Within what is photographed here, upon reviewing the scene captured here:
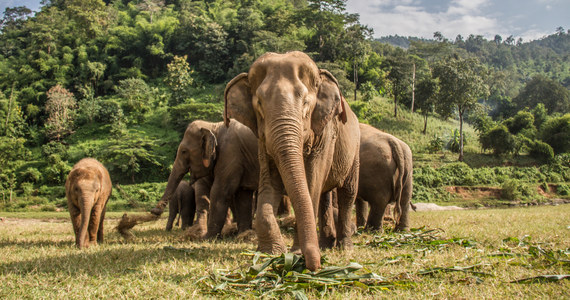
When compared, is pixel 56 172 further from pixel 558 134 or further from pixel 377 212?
pixel 558 134

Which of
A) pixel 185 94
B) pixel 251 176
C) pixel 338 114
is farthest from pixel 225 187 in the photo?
pixel 185 94

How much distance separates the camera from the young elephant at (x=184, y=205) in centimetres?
1251

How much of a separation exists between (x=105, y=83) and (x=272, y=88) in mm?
66714

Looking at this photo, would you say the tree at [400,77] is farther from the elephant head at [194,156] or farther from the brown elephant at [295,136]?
the brown elephant at [295,136]

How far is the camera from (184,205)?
1274cm

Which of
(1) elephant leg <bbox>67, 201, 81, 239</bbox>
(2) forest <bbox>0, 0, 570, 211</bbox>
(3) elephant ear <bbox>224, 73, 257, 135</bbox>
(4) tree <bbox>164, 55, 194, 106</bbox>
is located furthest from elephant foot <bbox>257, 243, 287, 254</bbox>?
(4) tree <bbox>164, 55, 194, 106</bbox>

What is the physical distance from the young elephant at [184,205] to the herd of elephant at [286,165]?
2760 mm

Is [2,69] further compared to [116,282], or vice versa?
[2,69]

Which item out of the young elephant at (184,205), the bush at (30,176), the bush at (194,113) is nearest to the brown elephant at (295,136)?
the young elephant at (184,205)

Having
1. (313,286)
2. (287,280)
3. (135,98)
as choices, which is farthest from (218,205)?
(135,98)

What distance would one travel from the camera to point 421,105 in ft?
165

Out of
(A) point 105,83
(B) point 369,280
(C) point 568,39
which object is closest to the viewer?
(B) point 369,280

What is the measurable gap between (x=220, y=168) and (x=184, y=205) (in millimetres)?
4274

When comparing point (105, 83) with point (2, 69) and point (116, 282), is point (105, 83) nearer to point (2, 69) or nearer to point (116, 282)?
point (2, 69)
